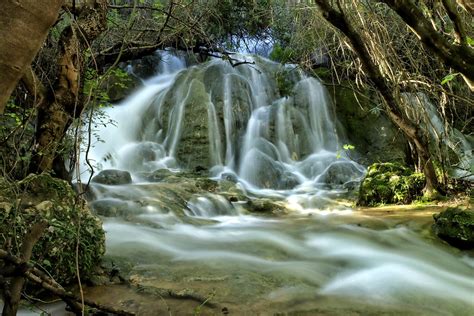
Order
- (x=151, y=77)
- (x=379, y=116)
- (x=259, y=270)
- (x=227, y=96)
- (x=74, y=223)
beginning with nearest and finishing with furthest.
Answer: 1. (x=74, y=223)
2. (x=259, y=270)
3. (x=227, y=96)
4. (x=379, y=116)
5. (x=151, y=77)

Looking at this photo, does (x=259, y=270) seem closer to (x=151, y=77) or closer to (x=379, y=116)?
(x=379, y=116)

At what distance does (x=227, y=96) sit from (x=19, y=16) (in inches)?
446

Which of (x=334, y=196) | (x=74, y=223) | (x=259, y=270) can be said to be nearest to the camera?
(x=74, y=223)

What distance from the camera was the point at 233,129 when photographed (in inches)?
457

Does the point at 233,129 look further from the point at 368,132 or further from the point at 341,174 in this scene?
the point at 368,132

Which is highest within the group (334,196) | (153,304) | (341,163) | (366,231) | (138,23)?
(138,23)

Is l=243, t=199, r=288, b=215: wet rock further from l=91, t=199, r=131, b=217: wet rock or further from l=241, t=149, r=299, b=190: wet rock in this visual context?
l=241, t=149, r=299, b=190: wet rock

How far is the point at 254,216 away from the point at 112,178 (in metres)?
2.82

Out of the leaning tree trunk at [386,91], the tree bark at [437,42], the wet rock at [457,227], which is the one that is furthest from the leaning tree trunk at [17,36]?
the wet rock at [457,227]

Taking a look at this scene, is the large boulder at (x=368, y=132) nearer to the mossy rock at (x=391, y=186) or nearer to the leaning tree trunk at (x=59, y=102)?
the mossy rock at (x=391, y=186)

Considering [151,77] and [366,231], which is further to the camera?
[151,77]

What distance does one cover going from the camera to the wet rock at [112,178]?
754 centimetres

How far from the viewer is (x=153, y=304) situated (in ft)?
9.14

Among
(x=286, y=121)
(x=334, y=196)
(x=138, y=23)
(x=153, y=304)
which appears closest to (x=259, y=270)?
(x=153, y=304)
